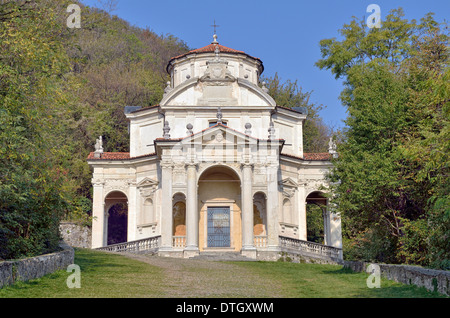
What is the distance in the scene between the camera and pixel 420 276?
1370 cm

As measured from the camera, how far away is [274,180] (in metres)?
33.7

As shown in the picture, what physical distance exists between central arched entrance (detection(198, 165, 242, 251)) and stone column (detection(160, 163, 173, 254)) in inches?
126

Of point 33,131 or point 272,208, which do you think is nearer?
point 33,131

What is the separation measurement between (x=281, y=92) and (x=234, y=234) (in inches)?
1017

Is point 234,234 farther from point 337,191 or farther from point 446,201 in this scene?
point 446,201

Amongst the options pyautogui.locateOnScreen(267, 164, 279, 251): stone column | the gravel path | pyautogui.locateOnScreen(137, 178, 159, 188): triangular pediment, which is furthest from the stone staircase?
the gravel path

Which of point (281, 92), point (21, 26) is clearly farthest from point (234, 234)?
point (281, 92)

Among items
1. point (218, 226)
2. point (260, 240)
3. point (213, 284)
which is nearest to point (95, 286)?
point (213, 284)

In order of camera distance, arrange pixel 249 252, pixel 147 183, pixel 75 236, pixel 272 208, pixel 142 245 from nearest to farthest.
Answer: pixel 249 252, pixel 272 208, pixel 142 245, pixel 147 183, pixel 75 236

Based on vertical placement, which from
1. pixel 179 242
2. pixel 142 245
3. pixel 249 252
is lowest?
pixel 249 252

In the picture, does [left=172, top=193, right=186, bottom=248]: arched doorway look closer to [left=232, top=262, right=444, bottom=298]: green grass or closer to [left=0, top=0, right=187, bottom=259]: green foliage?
[left=0, top=0, right=187, bottom=259]: green foliage

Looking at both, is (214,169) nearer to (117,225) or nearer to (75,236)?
(75,236)

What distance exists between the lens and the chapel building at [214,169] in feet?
109

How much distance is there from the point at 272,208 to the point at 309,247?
3.40m
